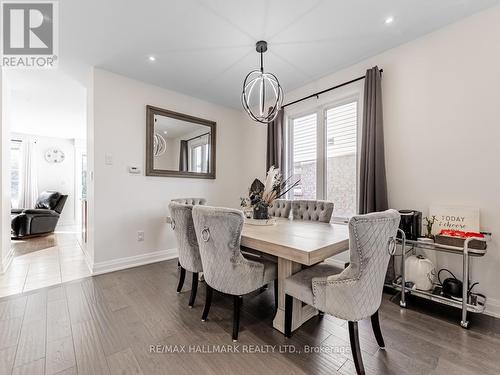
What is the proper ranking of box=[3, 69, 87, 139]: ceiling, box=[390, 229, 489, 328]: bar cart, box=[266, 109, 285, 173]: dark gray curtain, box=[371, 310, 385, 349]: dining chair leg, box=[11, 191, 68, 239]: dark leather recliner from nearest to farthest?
1. box=[371, 310, 385, 349]: dining chair leg
2. box=[390, 229, 489, 328]: bar cart
3. box=[3, 69, 87, 139]: ceiling
4. box=[266, 109, 285, 173]: dark gray curtain
5. box=[11, 191, 68, 239]: dark leather recliner

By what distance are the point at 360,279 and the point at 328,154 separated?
227 cm

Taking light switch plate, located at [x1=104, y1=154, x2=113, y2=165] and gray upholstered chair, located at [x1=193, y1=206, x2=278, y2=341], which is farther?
light switch plate, located at [x1=104, y1=154, x2=113, y2=165]

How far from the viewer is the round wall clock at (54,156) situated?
6.14m

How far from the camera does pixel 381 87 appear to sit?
2627 millimetres

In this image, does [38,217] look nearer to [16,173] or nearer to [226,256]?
[16,173]

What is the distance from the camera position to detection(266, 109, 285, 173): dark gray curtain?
366 centimetres

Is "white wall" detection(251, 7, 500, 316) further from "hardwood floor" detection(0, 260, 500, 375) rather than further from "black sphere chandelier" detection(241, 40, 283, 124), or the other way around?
"black sphere chandelier" detection(241, 40, 283, 124)

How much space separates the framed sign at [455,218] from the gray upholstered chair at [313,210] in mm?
960

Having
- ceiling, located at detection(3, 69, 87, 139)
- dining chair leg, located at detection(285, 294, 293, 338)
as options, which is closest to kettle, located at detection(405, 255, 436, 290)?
dining chair leg, located at detection(285, 294, 293, 338)

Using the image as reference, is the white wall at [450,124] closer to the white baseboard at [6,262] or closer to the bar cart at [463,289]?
the bar cart at [463,289]

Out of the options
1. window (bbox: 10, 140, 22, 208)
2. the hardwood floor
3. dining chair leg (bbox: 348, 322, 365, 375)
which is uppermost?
window (bbox: 10, 140, 22, 208)

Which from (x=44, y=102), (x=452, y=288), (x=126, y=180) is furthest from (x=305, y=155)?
(x=44, y=102)

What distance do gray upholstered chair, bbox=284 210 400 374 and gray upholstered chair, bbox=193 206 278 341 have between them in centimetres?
45

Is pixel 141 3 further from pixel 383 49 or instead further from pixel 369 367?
pixel 369 367
